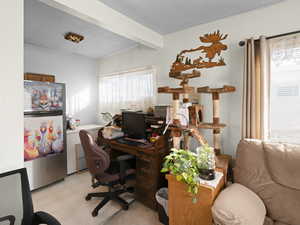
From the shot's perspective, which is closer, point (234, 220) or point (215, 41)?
point (234, 220)

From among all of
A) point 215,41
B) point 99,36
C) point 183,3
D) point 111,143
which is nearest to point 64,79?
point 99,36

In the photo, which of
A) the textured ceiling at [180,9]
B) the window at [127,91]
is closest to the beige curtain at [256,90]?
the textured ceiling at [180,9]

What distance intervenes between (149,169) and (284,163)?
1.37 m

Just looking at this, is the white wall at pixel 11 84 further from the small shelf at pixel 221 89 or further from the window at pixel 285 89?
the window at pixel 285 89

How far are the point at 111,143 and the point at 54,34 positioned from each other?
6.41ft

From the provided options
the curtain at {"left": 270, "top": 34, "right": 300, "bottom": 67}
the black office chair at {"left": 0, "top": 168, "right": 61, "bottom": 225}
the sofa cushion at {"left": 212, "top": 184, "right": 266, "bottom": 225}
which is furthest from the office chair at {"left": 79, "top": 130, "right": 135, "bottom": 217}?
the curtain at {"left": 270, "top": 34, "right": 300, "bottom": 67}

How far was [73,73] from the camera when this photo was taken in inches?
139

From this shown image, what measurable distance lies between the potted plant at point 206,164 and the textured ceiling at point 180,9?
1.61m

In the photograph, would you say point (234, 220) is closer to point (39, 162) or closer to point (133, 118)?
point (133, 118)

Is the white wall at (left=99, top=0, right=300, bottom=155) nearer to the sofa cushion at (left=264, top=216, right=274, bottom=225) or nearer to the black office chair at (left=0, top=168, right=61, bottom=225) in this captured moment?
the sofa cushion at (left=264, top=216, right=274, bottom=225)

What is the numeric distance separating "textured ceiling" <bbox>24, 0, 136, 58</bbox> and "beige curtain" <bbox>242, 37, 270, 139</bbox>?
1982 mm

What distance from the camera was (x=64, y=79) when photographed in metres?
3.39

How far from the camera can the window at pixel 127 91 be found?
2.97 m

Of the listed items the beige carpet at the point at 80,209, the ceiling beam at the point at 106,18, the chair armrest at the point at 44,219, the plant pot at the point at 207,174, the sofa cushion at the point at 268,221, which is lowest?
the beige carpet at the point at 80,209
